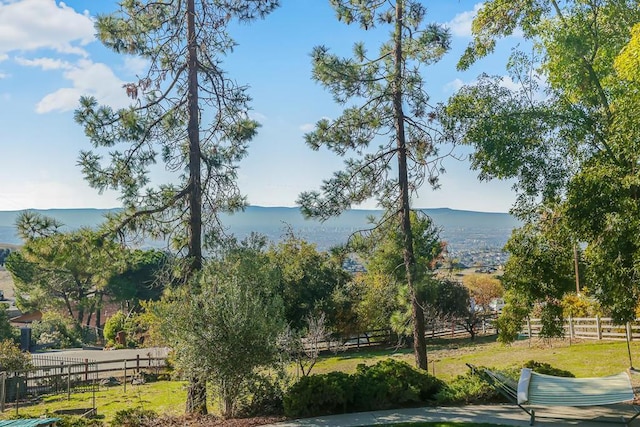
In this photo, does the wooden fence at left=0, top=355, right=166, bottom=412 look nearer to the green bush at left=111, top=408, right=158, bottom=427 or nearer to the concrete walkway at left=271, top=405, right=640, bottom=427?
the green bush at left=111, top=408, right=158, bottom=427

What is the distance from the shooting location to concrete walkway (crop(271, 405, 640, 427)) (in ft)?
25.3

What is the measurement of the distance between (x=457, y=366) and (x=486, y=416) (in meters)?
10.8

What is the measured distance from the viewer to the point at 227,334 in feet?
27.7

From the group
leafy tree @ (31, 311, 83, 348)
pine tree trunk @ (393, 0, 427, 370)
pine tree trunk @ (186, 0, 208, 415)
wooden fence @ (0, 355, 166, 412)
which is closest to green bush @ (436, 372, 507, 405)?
pine tree trunk @ (393, 0, 427, 370)

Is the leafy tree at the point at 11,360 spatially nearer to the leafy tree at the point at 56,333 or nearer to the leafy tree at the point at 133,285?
the leafy tree at the point at 56,333

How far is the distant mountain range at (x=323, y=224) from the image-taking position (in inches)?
493

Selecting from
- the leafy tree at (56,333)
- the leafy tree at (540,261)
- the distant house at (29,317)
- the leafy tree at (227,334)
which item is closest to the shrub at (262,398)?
the leafy tree at (227,334)

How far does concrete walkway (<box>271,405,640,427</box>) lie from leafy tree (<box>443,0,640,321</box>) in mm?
1657

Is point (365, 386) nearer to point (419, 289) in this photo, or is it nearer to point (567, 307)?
point (419, 289)

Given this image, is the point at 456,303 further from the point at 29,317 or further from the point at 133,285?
the point at 29,317

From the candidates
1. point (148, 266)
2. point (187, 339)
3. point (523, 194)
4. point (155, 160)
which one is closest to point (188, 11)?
point (155, 160)

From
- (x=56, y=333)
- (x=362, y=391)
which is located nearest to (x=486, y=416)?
(x=362, y=391)

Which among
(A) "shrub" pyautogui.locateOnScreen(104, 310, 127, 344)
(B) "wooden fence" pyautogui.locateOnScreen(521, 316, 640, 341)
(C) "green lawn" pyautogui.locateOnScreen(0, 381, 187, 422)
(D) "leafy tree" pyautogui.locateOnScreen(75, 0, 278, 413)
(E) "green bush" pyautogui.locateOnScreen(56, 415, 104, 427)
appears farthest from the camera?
(A) "shrub" pyautogui.locateOnScreen(104, 310, 127, 344)

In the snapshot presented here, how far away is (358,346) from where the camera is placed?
96.6ft
